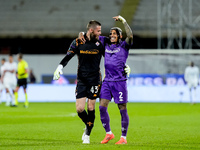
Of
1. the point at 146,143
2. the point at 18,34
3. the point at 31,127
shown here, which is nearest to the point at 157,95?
the point at 18,34

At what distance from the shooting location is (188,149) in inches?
296

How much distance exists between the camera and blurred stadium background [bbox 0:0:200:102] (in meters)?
25.7

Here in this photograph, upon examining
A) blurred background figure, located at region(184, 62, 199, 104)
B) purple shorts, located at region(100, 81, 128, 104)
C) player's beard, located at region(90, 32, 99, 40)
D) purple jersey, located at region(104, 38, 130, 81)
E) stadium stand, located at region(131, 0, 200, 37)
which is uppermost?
stadium stand, located at region(131, 0, 200, 37)

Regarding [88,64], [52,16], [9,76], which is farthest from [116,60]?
[52,16]

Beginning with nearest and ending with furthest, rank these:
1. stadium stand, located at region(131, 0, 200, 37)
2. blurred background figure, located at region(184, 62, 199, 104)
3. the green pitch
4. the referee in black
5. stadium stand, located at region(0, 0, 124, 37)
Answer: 1. the green pitch
2. the referee in black
3. blurred background figure, located at region(184, 62, 199, 104)
4. stadium stand, located at region(131, 0, 200, 37)
5. stadium stand, located at region(0, 0, 124, 37)

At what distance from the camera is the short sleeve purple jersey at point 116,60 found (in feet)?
27.4

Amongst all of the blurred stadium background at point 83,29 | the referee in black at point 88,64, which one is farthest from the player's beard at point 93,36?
the blurred stadium background at point 83,29

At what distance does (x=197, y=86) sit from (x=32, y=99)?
8589 mm

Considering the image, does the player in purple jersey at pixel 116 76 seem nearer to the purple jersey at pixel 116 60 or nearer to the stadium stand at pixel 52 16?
A: the purple jersey at pixel 116 60

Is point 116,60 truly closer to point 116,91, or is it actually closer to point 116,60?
point 116,60

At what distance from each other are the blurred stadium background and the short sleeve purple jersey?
1678 centimetres

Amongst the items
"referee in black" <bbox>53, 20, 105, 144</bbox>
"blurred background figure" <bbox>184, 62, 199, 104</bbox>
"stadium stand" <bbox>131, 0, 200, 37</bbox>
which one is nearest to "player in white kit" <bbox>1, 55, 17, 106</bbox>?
"blurred background figure" <bbox>184, 62, 199, 104</bbox>

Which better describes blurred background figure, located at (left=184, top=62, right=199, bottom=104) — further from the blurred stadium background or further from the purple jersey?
the purple jersey

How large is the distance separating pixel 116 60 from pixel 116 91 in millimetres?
542
